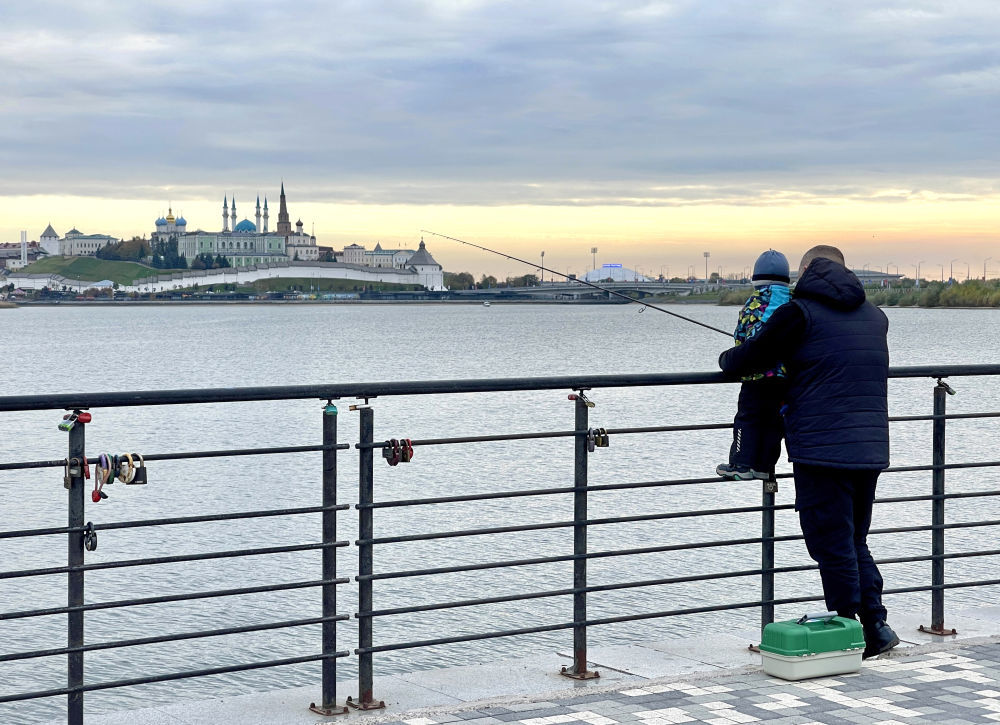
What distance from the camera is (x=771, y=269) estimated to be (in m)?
5.32

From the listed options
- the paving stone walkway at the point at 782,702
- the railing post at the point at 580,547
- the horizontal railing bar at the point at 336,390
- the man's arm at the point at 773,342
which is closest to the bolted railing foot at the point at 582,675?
the railing post at the point at 580,547

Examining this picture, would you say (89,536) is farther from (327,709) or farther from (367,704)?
(367,704)

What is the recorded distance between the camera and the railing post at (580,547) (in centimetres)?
527

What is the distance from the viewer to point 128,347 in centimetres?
8988

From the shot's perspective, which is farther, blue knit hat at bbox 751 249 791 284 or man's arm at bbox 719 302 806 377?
blue knit hat at bbox 751 249 791 284

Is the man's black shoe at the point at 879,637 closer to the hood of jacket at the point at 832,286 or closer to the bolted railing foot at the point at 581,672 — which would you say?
the bolted railing foot at the point at 581,672

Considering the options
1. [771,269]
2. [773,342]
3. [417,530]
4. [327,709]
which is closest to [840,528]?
[773,342]

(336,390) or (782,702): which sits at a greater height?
(336,390)

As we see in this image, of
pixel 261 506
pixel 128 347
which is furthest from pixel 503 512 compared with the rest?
pixel 128 347

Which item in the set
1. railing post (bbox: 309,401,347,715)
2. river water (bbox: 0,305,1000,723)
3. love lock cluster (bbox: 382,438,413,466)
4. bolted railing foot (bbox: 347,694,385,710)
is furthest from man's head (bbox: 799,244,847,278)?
river water (bbox: 0,305,1000,723)

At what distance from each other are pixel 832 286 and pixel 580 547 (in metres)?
1.46

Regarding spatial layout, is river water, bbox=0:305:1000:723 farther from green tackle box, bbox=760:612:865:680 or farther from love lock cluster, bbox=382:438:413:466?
love lock cluster, bbox=382:438:413:466

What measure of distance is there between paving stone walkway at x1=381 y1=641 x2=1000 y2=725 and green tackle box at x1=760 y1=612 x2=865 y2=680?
0.15ft

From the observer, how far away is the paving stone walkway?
4.68 meters
